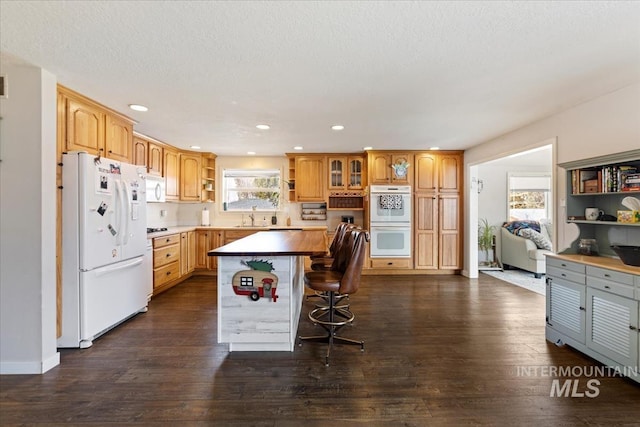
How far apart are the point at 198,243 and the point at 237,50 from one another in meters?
4.09

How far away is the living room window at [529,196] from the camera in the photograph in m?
6.32

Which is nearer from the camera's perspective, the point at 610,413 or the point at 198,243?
the point at 610,413

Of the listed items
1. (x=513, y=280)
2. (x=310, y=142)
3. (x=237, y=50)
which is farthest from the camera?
(x=513, y=280)

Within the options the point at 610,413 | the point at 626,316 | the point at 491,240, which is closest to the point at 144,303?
the point at 610,413

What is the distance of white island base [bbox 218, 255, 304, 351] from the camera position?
2420 mm

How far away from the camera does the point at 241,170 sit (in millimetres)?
5984

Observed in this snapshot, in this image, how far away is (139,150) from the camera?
415cm

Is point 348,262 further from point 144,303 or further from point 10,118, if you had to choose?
point 10,118

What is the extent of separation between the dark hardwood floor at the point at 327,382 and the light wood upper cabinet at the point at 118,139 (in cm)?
184

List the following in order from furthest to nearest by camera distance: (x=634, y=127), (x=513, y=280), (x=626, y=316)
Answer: (x=513, y=280)
(x=634, y=127)
(x=626, y=316)

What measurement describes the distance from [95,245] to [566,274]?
4197mm

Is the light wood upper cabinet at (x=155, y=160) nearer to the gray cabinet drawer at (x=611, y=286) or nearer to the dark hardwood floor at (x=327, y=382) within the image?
the dark hardwood floor at (x=327, y=382)

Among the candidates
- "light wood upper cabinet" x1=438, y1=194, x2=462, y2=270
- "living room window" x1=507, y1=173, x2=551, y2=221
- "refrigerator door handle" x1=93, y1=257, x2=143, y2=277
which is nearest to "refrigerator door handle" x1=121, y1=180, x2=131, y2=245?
"refrigerator door handle" x1=93, y1=257, x2=143, y2=277

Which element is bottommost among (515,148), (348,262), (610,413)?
(610,413)
